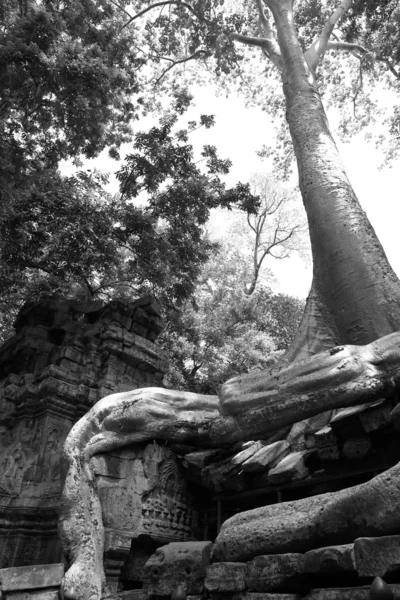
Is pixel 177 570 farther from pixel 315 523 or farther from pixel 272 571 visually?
pixel 315 523

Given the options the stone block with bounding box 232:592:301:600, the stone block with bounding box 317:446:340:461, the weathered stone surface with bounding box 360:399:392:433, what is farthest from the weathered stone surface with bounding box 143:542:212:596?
the weathered stone surface with bounding box 360:399:392:433

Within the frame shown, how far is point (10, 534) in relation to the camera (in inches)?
167

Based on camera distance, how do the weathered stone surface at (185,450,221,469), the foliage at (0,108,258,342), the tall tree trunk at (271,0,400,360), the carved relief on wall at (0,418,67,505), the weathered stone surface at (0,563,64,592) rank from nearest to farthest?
the weathered stone surface at (0,563,64,592) < the weathered stone surface at (185,450,221,469) < the tall tree trunk at (271,0,400,360) < the carved relief on wall at (0,418,67,505) < the foliage at (0,108,258,342)

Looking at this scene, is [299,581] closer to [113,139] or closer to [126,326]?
[126,326]

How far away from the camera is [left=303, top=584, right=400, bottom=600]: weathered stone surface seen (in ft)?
5.00

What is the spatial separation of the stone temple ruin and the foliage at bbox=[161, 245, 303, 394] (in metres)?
6.30

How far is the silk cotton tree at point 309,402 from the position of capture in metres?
2.03

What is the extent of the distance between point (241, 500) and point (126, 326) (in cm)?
306

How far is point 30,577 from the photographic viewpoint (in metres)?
2.57

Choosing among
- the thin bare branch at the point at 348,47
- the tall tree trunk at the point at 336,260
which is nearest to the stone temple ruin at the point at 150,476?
the tall tree trunk at the point at 336,260

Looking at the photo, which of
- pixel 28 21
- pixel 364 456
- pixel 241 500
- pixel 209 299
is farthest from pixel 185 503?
pixel 209 299

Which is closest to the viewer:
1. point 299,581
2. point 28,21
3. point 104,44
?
point 299,581

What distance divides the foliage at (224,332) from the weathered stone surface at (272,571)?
9.83m

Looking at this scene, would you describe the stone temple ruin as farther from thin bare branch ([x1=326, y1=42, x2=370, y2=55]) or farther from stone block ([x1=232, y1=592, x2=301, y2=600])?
thin bare branch ([x1=326, y1=42, x2=370, y2=55])
